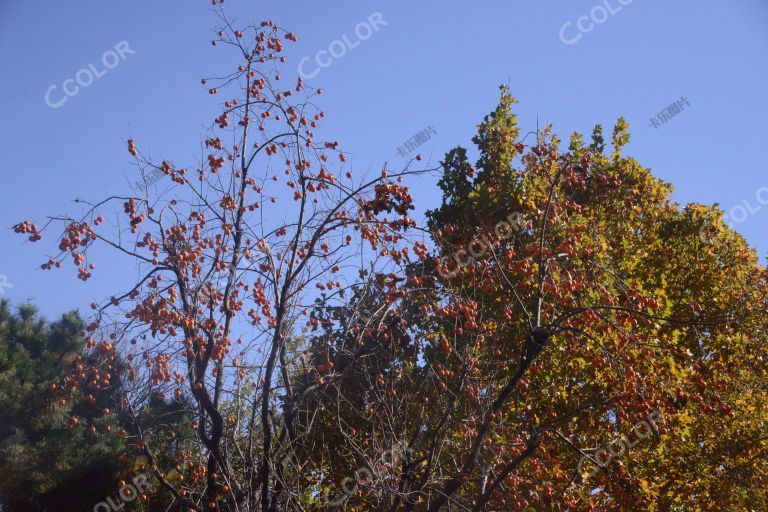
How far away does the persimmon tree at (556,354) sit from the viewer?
7.21 metres

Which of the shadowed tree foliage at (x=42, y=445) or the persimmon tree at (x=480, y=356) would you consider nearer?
the persimmon tree at (x=480, y=356)

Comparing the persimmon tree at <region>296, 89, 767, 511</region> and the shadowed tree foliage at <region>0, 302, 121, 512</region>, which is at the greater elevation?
the shadowed tree foliage at <region>0, 302, 121, 512</region>

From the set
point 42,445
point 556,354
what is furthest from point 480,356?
point 42,445

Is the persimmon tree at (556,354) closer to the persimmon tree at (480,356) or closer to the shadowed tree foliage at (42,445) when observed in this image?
the persimmon tree at (480,356)

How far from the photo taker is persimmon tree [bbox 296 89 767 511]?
23.7 ft

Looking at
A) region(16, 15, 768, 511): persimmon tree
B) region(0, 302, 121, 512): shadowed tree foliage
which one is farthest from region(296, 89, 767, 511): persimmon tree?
region(0, 302, 121, 512): shadowed tree foliage

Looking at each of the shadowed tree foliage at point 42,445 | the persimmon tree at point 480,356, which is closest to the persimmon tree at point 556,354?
Result: the persimmon tree at point 480,356

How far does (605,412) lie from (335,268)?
5.53m

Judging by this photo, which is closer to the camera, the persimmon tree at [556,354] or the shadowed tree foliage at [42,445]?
the persimmon tree at [556,354]

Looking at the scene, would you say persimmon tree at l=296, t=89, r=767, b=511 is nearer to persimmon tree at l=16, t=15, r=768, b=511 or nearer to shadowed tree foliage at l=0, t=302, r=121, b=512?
persimmon tree at l=16, t=15, r=768, b=511

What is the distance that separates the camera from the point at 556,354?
34.0 ft

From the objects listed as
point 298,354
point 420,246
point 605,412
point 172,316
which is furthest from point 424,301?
point 605,412

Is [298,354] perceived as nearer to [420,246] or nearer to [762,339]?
[420,246]

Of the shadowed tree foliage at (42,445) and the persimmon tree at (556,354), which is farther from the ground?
the shadowed tree foliage at (42,445)
